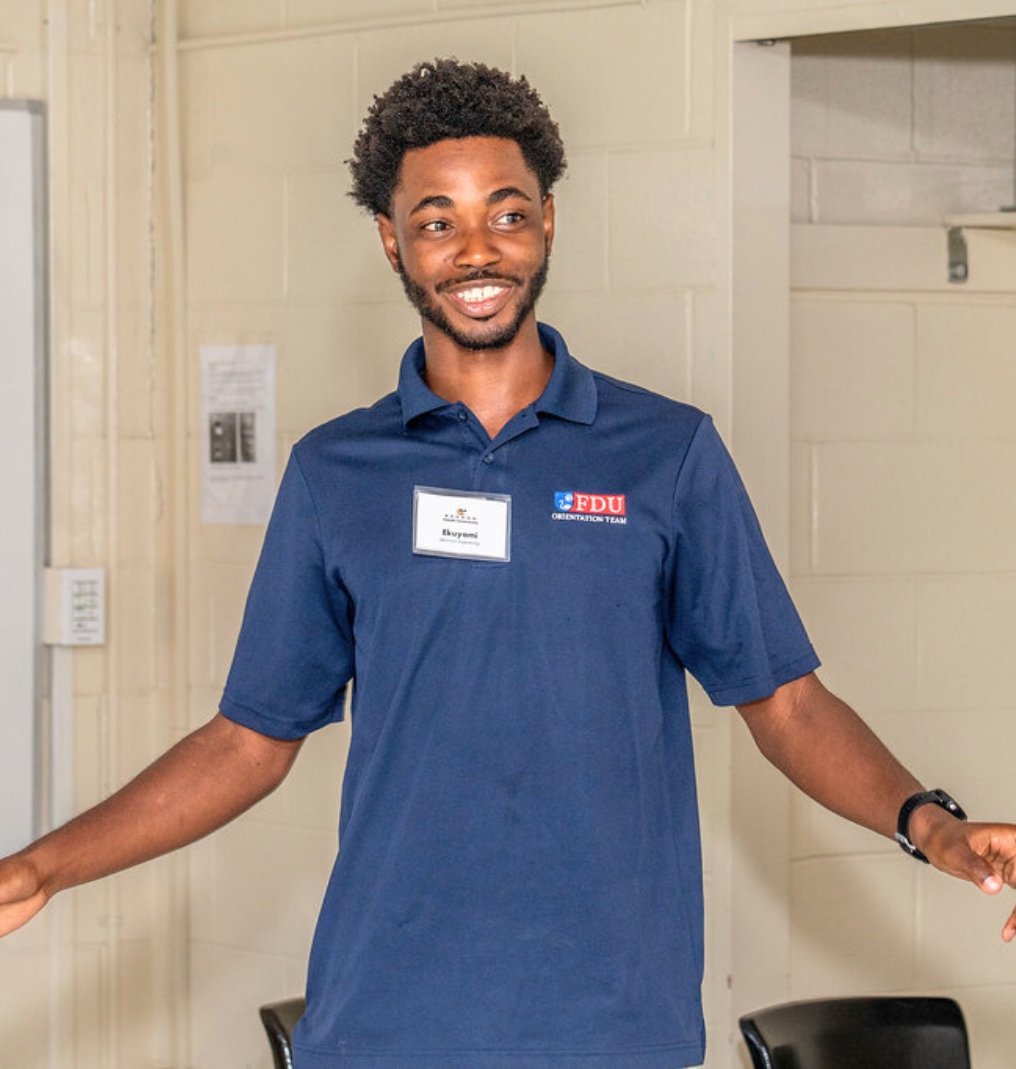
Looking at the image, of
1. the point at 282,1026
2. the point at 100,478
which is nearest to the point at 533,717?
the point at 282,1026

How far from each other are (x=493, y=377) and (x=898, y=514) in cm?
130

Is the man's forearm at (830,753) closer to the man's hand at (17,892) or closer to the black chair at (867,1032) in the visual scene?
the black chair at (867,1032)

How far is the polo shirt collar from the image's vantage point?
158cm

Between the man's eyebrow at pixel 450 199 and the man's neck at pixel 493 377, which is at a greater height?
the man's eyebrow at pixel 450 199

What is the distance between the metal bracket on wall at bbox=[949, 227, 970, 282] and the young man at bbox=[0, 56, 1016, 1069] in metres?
1.27

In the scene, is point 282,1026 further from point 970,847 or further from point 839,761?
point 970,847

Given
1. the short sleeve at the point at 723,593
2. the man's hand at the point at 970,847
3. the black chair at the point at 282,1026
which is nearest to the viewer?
the man's hand at the point at 970,847

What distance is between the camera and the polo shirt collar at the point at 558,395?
5.17 feet

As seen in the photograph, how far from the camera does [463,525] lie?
1505 mm

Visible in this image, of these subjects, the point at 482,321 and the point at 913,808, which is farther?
the point at 482,321

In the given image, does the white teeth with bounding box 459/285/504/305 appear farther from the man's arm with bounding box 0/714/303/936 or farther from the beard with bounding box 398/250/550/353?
the man's arm with bounding box 0/714/303/936

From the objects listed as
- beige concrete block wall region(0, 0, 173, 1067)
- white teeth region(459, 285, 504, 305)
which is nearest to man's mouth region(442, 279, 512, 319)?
white teeth region(459, 285, 504, 305)

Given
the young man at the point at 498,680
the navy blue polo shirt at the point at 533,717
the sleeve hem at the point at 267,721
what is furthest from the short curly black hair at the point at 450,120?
the sleeve hem at the point at 267,721

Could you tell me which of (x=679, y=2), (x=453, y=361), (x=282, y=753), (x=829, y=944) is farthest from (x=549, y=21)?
(x=829, y=944)
